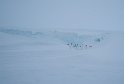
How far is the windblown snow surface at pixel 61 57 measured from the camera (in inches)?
57.9

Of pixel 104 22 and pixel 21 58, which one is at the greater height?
pixel 104 22

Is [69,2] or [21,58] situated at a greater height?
[69,2]

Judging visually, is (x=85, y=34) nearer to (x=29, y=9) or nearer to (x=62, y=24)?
(x=62, y=24)

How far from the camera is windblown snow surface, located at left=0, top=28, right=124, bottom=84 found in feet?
4.83

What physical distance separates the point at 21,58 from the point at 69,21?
20.7 inches

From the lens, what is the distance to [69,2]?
1.58 m

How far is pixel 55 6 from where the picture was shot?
1551mm

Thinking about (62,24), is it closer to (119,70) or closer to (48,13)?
(48,13)

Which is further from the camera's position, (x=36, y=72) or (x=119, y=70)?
(x=119, y=70)

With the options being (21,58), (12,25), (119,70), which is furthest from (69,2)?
(119,70)

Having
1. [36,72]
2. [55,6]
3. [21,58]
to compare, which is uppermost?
[55,6]

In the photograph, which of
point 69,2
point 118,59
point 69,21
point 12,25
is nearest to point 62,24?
point 69,21

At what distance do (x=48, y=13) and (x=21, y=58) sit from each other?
0.45 m

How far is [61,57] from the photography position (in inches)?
60.5
